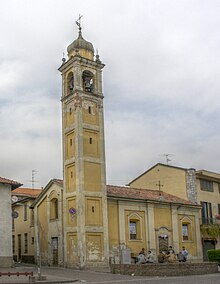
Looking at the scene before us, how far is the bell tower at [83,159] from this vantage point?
112 feet

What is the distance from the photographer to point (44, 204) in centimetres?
3988

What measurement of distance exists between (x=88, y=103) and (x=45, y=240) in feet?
40.9

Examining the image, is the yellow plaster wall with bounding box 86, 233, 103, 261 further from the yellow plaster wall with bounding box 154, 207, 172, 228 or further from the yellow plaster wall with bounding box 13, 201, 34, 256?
the yellow plaster wall with bounding box 13, 201, 34, 256

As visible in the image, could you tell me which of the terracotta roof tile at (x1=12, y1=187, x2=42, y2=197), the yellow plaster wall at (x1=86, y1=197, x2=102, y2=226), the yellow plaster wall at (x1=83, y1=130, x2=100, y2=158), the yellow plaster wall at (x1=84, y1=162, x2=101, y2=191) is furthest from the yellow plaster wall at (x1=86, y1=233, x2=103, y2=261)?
the terracotta roof tile at (x1=12, y1=187, x2=42, y2=197)

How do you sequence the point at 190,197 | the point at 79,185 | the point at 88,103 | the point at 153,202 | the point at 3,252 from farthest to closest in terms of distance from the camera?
1. the point at 190,197
2. the point at 153,202
3. the point at 88,103
4. the point at 79,185
5. the point at 3,252

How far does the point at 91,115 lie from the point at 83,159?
400cm

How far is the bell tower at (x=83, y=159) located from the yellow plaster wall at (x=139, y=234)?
2.77m

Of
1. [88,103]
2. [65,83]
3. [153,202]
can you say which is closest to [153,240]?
[153,202]

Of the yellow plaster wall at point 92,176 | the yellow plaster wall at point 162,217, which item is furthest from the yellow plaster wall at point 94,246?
the yellow plaster wall at point 162,217

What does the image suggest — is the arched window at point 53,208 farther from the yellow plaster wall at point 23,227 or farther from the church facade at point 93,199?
the yellow plaster wall at point 23,227

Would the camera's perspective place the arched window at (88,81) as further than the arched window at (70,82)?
No

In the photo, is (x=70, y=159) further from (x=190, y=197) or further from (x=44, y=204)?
(x=190, y=197)

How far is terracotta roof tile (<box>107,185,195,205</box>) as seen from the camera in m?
37.8

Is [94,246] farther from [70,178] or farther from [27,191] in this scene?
[27,191]
